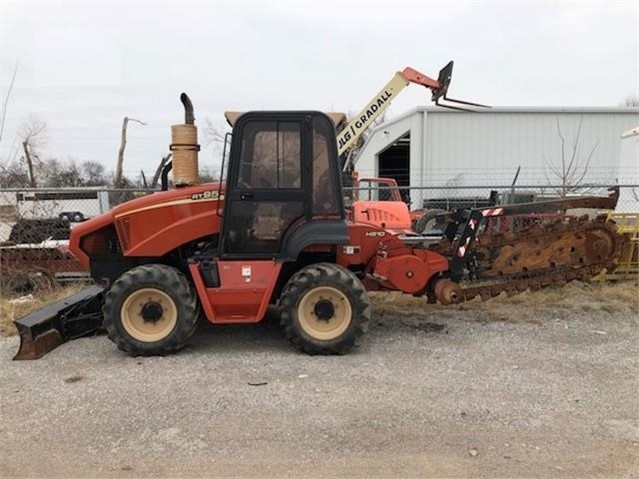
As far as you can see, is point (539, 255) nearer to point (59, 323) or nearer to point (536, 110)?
point (59, 323)

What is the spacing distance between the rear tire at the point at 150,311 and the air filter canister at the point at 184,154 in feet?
3.21

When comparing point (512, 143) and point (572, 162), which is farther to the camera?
point (572, 162)

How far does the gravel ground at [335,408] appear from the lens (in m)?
3.55

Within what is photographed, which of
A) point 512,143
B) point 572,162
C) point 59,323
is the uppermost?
point 512,143

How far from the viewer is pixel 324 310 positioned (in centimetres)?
559

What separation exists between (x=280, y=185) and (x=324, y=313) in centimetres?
134

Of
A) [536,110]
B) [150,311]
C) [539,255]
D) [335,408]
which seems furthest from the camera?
[536,110]

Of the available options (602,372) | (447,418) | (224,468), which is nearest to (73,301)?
(224,468)

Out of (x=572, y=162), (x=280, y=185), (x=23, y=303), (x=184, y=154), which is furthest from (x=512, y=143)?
(x=23, y=303)

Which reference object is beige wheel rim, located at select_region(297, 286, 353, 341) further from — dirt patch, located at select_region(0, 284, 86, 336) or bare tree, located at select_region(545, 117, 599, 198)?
bare tree, located at select_region(545, 117, 599, 198)

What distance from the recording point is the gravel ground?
3549mm

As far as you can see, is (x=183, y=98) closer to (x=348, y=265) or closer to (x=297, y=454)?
(x=348, y=265)

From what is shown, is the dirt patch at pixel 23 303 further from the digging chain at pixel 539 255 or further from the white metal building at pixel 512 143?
the white metal building at pixel 512 143

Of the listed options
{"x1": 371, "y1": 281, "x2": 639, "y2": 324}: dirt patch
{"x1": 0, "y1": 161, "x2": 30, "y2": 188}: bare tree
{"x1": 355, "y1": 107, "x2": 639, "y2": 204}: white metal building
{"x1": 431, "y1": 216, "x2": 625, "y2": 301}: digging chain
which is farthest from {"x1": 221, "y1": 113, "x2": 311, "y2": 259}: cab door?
{"x1": 355, "y1": 107, "x2": 639, "y2": 204}: white metal building
